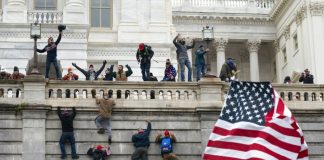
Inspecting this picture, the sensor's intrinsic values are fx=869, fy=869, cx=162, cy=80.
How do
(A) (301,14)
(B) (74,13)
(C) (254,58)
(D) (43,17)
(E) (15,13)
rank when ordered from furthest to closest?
(C) (254,58) < (A) (301,14) < (B) (74,13) < (D) (43,17) < (E) (15,13)

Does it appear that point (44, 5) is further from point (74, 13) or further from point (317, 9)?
point (317, 9)

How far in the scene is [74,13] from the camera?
4778cm

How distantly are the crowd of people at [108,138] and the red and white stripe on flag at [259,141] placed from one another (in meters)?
2.91

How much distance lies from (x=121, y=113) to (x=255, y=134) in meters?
5.82

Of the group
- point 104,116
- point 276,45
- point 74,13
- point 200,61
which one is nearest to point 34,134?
point 104,116

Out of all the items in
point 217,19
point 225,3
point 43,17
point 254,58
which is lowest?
point 254,58

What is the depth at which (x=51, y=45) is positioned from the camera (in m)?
34.1

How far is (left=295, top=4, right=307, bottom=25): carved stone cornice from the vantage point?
213 ft

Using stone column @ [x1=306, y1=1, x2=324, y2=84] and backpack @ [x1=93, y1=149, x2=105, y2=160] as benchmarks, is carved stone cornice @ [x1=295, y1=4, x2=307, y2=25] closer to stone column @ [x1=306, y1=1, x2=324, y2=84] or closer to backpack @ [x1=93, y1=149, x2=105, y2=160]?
stone column @ [x1=306, y1=1, x2=324, y2=84]

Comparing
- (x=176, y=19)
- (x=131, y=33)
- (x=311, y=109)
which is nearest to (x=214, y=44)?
(x=176, y=19)

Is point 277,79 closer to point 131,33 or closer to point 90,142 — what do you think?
point 131,33

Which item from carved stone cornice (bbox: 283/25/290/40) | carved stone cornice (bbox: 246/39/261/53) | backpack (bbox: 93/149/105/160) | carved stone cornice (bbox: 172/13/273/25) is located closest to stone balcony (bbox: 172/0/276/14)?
carved stone cornice (bbox: 172/13/273/25)

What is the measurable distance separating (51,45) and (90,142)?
438 centimetres

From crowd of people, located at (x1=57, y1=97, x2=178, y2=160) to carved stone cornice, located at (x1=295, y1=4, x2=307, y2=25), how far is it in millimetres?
34519
